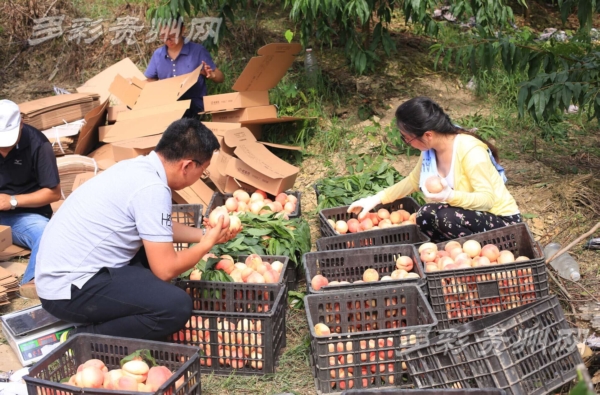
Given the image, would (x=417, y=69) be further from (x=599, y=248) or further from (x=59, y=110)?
(x=59, y=110)

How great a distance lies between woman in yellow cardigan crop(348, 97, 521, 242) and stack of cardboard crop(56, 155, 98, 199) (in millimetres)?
2715

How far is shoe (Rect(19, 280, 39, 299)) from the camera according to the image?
400cm

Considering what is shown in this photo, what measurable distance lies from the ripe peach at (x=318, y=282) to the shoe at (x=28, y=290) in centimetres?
186

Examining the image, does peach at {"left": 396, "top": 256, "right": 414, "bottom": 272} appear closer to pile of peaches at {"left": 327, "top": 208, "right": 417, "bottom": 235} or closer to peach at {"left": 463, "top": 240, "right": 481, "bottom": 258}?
peach at {"left": 463, "top": 240, "right": 481, "bottom": 258}

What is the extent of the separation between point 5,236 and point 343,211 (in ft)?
7.39

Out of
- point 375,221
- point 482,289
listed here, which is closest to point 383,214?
Result: point 375,221

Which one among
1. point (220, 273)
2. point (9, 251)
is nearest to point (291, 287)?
point (220, 273)

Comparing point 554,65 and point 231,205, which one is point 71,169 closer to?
point 231,205

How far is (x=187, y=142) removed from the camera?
296 cm

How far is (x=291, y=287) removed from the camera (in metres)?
3.97

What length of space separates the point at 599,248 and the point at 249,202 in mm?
2410

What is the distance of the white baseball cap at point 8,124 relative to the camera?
400cm

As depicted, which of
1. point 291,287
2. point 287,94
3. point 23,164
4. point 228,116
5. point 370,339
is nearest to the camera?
point 370,339

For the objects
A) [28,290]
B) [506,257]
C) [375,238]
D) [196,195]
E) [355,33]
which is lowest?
[28,290]
